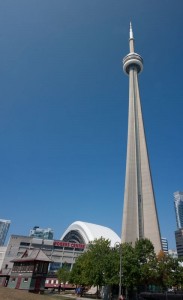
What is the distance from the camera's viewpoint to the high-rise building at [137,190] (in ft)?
220

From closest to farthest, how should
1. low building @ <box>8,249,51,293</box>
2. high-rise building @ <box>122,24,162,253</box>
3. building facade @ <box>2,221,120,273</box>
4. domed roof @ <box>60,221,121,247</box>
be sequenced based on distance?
low building @ <box>8,249,51,293</box>, high-rise building @ <box>122,24,162,253</box>, building facade @ <box>2,221,120,273</box>, domed roof @ <box>60,221,121,247</box>

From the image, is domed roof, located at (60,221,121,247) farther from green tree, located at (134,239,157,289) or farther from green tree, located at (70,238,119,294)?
green tree, located at (134,239,157,289)

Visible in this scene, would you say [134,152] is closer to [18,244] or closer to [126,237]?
[126,237]

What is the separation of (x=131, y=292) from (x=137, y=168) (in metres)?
37.8

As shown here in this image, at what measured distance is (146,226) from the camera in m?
68.4

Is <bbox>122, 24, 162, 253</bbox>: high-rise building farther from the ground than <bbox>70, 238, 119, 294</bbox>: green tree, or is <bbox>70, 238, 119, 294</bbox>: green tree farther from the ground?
<bbox>122, 24, 162, 253</bbox>: high-rise building

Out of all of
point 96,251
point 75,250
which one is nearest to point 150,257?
point 96,251

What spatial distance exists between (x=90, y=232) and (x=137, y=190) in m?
45.1

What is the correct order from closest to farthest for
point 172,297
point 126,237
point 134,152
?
point 172,297, point 126,237, point 134,152

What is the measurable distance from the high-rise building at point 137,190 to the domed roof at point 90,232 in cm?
4147

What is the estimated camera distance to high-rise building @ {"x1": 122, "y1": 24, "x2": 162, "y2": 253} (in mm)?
67188

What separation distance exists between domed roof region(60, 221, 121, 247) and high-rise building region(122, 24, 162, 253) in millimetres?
41469

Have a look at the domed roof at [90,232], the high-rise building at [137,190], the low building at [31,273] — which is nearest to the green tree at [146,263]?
the high-rise building at [137,190]

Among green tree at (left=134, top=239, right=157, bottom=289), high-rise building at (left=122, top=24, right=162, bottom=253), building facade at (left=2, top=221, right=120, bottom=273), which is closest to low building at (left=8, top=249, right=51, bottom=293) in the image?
green tree at (left=134, top=239, right=157, bottom=289)
